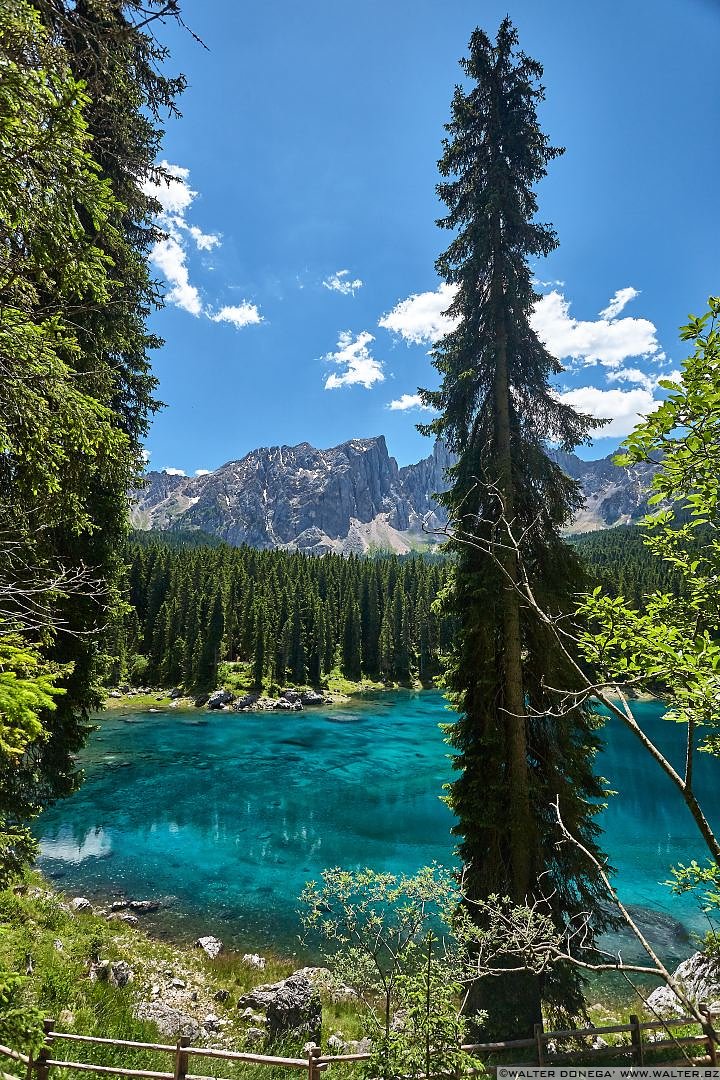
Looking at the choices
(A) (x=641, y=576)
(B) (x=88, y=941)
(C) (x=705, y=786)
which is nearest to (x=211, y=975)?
(B) (x=88, y=941)

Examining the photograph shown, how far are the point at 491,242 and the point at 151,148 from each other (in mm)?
7862

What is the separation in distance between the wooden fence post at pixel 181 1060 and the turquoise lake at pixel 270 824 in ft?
31.8

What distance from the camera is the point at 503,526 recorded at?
31.9ft

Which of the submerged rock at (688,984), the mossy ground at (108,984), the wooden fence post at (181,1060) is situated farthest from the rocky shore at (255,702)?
the wooden fence post at (181,1060)

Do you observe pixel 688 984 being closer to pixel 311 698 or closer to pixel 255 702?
pixel 255 702

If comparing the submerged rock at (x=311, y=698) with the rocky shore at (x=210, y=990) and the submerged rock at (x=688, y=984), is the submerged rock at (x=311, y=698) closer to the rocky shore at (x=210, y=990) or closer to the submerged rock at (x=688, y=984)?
the rocky shore at (x=210, y=990)

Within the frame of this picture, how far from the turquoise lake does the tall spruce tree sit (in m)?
9.66

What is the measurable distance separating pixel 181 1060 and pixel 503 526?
9329mm

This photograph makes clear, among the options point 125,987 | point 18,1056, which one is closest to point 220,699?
point 125,987

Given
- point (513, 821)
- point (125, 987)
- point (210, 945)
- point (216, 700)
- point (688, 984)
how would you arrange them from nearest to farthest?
point (513, 821)
point (125, 987)
point (688, 984)
point (210, 945)
point (216, 700)

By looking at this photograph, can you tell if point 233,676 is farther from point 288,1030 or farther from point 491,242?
point 491,242

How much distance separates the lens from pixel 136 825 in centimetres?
2241

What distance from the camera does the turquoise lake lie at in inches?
658

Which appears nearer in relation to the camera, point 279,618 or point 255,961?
point 255,961
